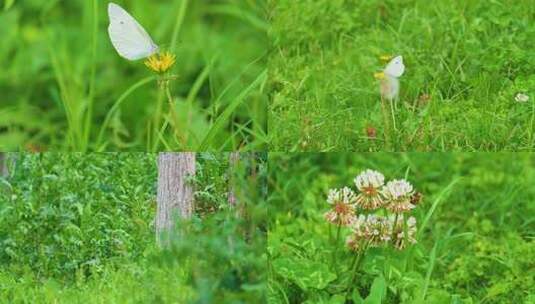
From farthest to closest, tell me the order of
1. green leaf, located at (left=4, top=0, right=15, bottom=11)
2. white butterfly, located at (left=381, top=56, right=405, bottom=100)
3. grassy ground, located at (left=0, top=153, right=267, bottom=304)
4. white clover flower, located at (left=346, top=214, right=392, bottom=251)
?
green leaf, located at (left=4, top=0, right=15, bottom=11) < white butterfly, located at (left=381, top=56, right=405, bottom=100) < white clover flower, located at (left=346, top=214, right=392, bottom=251) < grassy ground, located at (left=0, top=153, right=267, bottom=304)

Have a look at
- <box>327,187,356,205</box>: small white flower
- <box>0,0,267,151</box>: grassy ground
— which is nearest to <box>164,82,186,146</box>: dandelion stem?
<box>0,0,267,151</box>: grassy ground

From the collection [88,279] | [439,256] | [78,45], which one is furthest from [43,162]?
[439,256]

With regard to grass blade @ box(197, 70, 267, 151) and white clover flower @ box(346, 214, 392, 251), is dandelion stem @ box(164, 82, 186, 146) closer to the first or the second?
grass blade @ box(197, 70, 267, 151)

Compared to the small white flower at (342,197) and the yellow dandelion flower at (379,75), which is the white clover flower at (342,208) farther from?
the yellow dandelion flower at (379,75)

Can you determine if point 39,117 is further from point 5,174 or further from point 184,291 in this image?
point 184,291

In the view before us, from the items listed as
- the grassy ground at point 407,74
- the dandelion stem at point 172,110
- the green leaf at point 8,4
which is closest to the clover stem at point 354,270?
the grassy ground at point 407,74

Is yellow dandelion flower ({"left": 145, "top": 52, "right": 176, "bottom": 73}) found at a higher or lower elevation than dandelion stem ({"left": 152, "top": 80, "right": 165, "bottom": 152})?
higher
